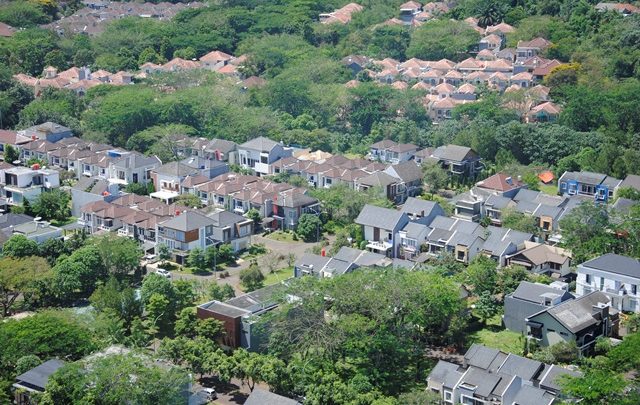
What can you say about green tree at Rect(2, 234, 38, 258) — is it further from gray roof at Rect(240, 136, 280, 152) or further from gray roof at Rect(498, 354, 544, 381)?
gray roof at Rect(498, 354, 544, 381)

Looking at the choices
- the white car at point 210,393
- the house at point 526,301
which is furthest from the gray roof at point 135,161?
the house at point 526,301

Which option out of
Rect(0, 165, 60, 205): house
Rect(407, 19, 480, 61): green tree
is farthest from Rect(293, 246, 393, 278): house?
→ Rect(407, 19, 480, 61): green tree

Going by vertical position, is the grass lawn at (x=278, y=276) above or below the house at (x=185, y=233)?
below

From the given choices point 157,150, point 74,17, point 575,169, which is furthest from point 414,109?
point 74,17

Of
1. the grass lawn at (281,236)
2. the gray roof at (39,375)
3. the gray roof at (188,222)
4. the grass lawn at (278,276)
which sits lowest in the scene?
the grass lawn at (281,236)

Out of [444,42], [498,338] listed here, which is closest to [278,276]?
[498,338]

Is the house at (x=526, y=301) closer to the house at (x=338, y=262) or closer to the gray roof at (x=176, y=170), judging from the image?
the house at (x=338, y=262)
